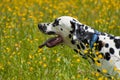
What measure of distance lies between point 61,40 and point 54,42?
0.46ft

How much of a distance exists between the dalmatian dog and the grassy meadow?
0.61ft

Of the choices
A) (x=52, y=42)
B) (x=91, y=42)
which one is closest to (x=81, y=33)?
(x=91, y=42)

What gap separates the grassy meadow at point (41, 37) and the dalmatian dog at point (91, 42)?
0.18 meters

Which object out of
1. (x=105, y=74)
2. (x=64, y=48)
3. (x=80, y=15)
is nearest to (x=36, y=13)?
(x=80, y=15)

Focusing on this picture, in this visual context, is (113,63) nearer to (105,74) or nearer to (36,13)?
(105,74)

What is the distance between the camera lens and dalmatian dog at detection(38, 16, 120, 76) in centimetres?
704

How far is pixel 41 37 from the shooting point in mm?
9203

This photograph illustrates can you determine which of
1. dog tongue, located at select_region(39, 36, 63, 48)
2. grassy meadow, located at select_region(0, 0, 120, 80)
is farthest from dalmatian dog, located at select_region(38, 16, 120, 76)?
grassy meadow, located at select_region(0, 0, 120, 80)

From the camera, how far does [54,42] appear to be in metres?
7.37

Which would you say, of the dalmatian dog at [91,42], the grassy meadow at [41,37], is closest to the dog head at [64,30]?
the dalmatian dog at [91,42]

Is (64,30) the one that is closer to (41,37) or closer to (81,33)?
(81,33)

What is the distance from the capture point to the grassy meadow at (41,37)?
7.04 meters

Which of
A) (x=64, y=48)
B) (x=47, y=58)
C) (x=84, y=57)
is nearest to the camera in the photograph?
(x=84, y=57)

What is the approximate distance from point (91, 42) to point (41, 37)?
2.21 m
